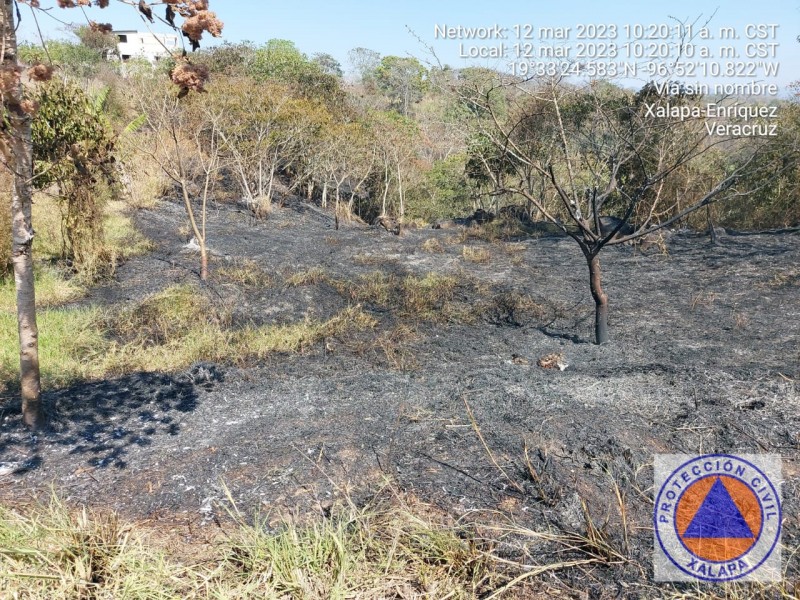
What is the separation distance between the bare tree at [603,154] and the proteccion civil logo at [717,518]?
2.10 m

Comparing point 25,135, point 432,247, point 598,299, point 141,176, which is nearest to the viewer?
point 25,135

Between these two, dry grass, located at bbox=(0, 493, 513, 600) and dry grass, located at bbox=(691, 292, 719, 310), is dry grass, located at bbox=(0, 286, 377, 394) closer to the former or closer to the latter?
dry grass, located at bbox=(0, 493, 513, 600)

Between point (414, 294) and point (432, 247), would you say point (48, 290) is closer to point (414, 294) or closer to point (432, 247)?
point (414, 294)

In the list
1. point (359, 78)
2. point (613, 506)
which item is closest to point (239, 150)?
point (613, 506)

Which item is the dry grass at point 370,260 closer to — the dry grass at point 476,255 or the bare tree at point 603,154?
the dry grass at point 476,255

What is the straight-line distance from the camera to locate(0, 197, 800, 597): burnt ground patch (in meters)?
2.93

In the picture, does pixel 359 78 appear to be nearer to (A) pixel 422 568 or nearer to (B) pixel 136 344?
(B) pixel 136 344

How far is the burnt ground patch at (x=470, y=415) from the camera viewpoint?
2934 millimetres

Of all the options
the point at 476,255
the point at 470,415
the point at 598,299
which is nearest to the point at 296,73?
the point at 476,255

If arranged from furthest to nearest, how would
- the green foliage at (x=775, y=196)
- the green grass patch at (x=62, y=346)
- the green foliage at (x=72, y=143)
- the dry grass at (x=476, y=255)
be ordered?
1. the green foliage at (x=775, y=196)
2. the dry grass at (x=476, y=255)
3. the green foliage at (x=72, y=143)
4. the green grass patch at (x=62, y=346)

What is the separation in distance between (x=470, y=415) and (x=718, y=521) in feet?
4.66

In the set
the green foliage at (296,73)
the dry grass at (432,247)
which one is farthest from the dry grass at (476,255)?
the green foliage at (296,73)

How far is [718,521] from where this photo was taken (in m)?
2.61

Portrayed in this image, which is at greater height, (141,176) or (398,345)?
(141,176)
